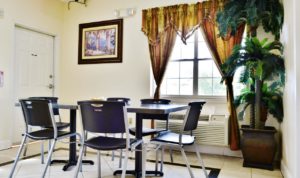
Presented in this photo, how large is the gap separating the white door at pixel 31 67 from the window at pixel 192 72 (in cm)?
233

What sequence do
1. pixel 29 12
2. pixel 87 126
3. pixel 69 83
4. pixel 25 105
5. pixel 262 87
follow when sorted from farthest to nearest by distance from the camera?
pixel 69 83, pixel 29 12, pixel 262 87, pixel 25 105, pixel 87 126

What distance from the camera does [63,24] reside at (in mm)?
5090

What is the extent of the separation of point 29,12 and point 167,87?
277 cm

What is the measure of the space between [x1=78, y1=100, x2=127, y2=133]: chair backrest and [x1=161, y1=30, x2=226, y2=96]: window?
221cm

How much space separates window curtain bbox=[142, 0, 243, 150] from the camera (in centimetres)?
358

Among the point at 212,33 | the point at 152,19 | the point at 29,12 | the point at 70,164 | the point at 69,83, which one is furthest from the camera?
the point at 69,83

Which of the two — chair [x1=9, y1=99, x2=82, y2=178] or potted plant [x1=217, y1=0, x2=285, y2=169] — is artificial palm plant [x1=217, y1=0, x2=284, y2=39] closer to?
potted plant [x1=217, y1=0, x2=285, y2=169]

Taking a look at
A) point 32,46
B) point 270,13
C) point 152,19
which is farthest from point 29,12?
point 270,13

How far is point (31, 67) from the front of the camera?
4535mm

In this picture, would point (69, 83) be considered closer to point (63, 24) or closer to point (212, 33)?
point (63, 24)

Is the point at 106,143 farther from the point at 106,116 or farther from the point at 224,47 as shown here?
the point at 224,47

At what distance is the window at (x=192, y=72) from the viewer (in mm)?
3926

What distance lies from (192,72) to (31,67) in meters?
2.90

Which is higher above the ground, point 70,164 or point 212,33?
point 212,33
